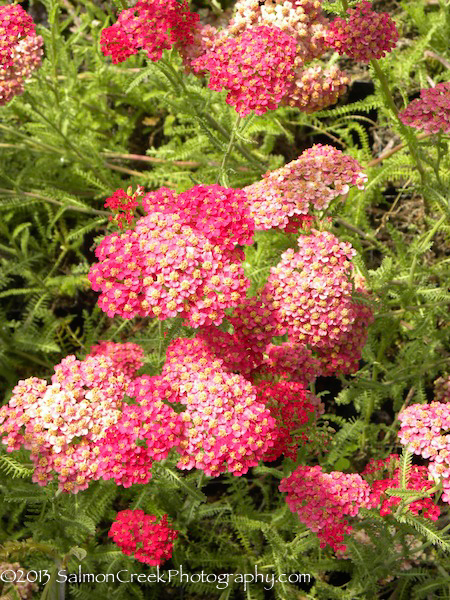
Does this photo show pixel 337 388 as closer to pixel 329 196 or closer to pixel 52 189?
pixel 329 196

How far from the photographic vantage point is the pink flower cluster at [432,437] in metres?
2.65

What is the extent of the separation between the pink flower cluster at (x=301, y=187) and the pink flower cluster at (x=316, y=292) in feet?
0.51

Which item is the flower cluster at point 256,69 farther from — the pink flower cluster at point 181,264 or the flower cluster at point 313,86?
the pink flower cluster at point 181,264

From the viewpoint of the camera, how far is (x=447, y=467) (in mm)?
2666

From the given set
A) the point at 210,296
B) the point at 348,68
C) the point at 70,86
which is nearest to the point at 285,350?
the point at 210,296

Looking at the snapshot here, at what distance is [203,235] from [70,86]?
2.29 m

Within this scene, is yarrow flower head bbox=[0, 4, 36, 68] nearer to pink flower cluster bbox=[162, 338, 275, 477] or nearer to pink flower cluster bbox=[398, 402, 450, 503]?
pink flower cluster bbox=[162, 338, 275, 477]

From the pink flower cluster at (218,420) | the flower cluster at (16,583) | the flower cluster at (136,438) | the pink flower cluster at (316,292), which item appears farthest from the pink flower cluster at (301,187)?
the flower cluster at (16,583)

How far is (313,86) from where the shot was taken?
332cm

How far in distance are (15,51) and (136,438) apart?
2.18 metres

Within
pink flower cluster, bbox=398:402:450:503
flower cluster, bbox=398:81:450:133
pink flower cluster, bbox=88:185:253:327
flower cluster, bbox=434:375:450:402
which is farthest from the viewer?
flower cluster, bbox=434:375:450:402

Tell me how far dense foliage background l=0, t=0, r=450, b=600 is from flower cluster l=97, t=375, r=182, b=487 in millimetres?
300

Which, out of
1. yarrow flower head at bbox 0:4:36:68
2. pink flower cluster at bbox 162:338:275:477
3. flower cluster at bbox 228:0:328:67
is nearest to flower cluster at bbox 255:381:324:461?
pink flower cluster at bbox 162:338:275:477

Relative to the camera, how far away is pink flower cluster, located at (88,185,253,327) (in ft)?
9.03
